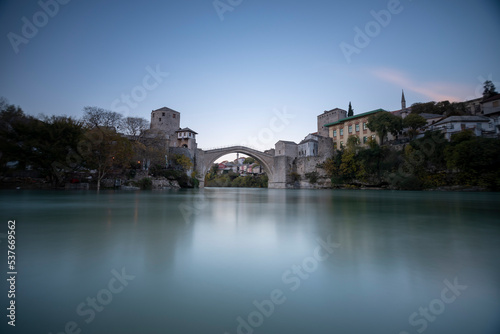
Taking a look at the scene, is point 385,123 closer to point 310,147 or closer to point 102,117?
point 310,147

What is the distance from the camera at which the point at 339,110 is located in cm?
4894

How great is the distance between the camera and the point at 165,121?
4128 cm

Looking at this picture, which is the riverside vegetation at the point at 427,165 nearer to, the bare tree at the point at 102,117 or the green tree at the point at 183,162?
the green tree at the point at 183,162

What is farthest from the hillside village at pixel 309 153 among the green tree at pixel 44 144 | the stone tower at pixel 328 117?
the stone tower at pixel 328 117

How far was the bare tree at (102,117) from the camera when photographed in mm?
24047

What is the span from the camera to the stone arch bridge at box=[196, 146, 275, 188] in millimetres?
33938

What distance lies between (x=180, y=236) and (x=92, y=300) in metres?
1.74

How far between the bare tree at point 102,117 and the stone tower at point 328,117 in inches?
1415

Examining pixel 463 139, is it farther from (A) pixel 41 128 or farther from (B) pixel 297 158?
(A) pixel 41 128

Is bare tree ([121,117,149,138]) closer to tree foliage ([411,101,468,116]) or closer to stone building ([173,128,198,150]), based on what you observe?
stone building ([173,128,198,150])

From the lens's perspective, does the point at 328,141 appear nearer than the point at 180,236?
No

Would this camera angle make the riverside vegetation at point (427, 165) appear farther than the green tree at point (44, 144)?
Yes

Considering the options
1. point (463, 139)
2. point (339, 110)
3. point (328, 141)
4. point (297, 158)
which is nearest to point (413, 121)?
point (463, 139)

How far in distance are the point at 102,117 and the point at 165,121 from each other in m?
16.8
